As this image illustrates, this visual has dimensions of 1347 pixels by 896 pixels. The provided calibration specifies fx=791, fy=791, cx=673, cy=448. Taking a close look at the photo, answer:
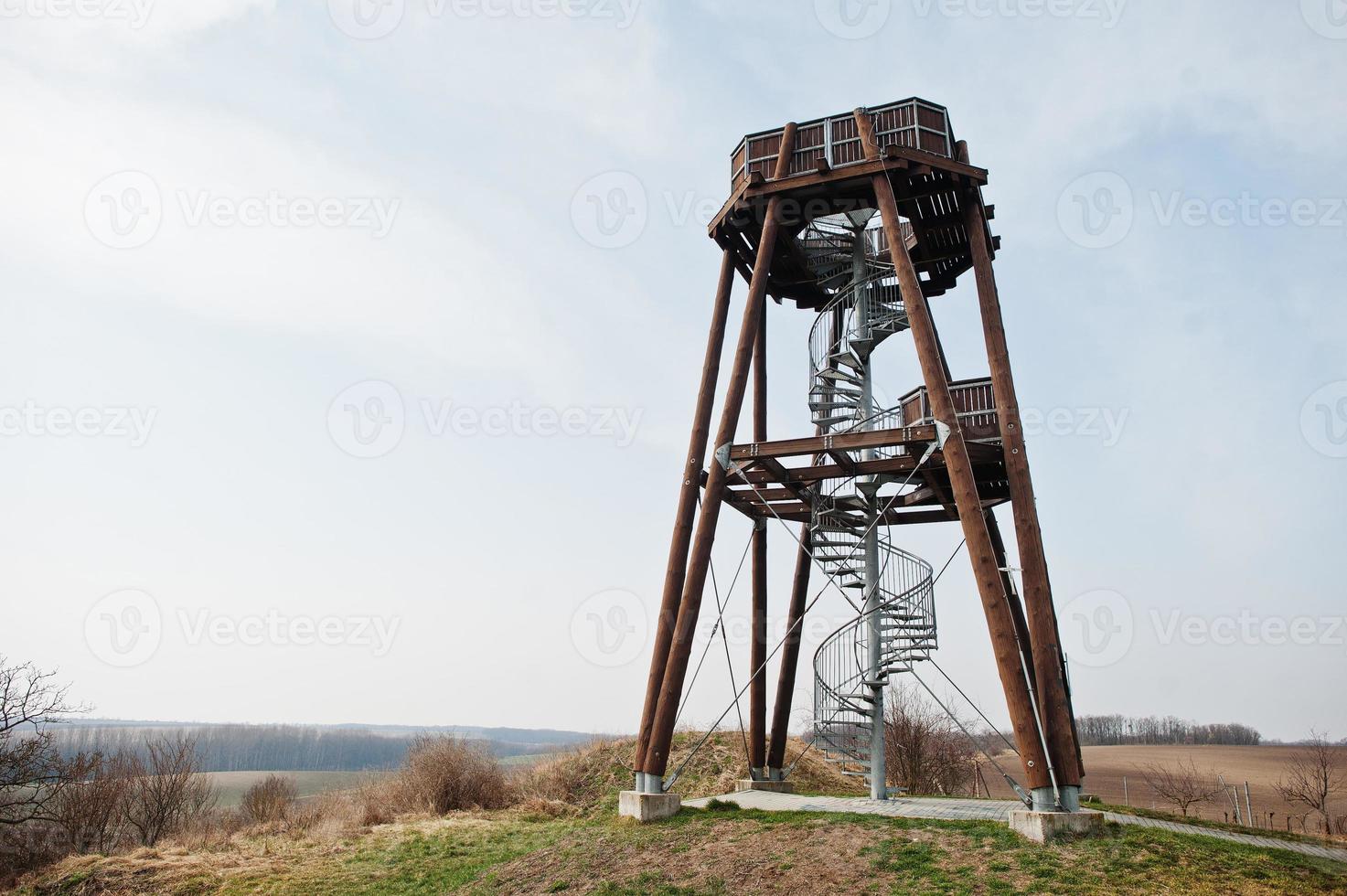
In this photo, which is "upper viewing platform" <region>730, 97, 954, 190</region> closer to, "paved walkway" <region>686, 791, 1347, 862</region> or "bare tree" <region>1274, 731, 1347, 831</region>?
"paved walkway" <region>686, 791, 1347, 862</region>

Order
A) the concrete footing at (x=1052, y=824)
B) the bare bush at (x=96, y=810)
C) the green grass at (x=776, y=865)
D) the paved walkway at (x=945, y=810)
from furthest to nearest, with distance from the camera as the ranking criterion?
1. the bare bush at (x=96, y=810)
2. the paved walkway at (x=945, y=810)
3. the concrete footing at (x=1052, y=824)
4. the green grass at (x=776, y=865)

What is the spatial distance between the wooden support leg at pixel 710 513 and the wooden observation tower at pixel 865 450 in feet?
0.10

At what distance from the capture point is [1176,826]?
41.1 ft

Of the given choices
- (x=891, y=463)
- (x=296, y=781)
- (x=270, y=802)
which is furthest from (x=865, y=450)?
(x=296, y=781)

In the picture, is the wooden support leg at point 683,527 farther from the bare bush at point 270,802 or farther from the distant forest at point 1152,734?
the distant forest at point 1152,734

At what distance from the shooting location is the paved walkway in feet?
37.3

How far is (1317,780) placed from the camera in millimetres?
23391

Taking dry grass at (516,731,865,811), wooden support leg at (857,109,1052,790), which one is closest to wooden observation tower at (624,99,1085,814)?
wooden support leg at (857,109,1052,790)

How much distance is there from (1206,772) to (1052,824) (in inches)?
1547

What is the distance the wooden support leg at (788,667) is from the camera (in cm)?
1702

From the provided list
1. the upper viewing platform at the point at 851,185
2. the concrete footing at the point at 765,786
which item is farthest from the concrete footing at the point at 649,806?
the upper viewing platform at the point at 851,185

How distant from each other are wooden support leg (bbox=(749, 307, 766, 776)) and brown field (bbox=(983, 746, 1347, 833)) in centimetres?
1163

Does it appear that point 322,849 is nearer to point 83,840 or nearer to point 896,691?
point 83,840

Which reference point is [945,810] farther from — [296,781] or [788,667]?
[296,781]
